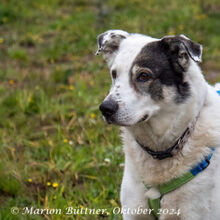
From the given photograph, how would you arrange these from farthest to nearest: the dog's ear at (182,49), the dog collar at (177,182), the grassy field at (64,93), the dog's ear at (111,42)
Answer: the grassy field at (64,93)
the dog's ear at (111,42)
the dog collar at (177,182)
the dog's ear at (182,49)

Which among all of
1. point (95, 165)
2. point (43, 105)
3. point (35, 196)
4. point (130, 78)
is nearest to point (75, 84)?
point (43, 105)

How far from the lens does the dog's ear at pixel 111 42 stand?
284 cm

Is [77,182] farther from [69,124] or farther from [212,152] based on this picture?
[212,152]

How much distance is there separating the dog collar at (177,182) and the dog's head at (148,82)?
0.41m

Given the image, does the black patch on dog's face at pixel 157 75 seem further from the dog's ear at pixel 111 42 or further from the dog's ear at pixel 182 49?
the dog's ear at pixel 111 42

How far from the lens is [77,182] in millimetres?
3502

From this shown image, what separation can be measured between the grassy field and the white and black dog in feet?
2.17

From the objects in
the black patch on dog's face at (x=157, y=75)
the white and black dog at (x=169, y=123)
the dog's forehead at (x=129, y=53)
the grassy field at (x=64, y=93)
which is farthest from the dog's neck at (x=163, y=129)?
the grassy field at (x=64, y=93)

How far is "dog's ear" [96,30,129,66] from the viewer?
9.31 feet

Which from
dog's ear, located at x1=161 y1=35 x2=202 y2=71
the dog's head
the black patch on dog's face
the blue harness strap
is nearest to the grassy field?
the blue harness strap

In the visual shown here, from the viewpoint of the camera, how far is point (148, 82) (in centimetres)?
244

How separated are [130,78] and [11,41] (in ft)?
14.9

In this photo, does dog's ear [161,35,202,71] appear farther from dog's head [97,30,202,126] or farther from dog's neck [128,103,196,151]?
dog's neck [128,103,196,151]

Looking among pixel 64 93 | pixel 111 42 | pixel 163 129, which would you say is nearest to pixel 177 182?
pixel 163 129
